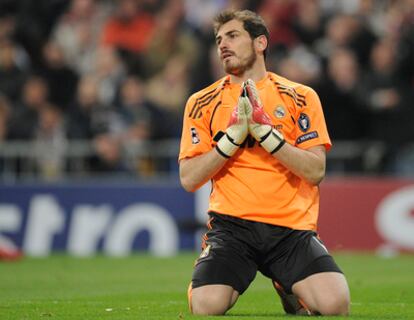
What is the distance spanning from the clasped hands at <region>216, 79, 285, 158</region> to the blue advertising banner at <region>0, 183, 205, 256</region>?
408 inches

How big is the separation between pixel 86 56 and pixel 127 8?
4.68ft

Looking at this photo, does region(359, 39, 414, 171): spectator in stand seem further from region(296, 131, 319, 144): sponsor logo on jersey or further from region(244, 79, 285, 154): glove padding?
region(244, 79, 285, 154): glove padding

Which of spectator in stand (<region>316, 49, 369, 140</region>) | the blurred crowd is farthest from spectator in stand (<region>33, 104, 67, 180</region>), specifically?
spectator in stand (<region>316, 49, 369, 140</region>)

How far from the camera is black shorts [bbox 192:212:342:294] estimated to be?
888 centimetres

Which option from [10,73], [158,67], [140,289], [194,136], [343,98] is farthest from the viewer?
[10,73]

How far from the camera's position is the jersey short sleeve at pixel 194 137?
365 inches

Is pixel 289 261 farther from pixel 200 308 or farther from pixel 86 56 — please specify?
pixel 86 56

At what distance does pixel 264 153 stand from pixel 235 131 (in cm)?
47

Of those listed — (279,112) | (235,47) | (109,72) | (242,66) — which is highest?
(235,47)

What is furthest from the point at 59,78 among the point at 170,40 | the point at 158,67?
the point at 170,40

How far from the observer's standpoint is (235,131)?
29.0ft

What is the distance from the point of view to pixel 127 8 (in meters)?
21.1

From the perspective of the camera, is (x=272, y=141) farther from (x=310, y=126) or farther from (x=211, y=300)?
(x=211, y=300)

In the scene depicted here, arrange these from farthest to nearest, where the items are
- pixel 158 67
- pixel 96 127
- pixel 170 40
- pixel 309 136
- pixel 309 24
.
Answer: pixel 158 67
pixel 170 40
pixel 96 127
pixel 309 24
pixel 309 136
